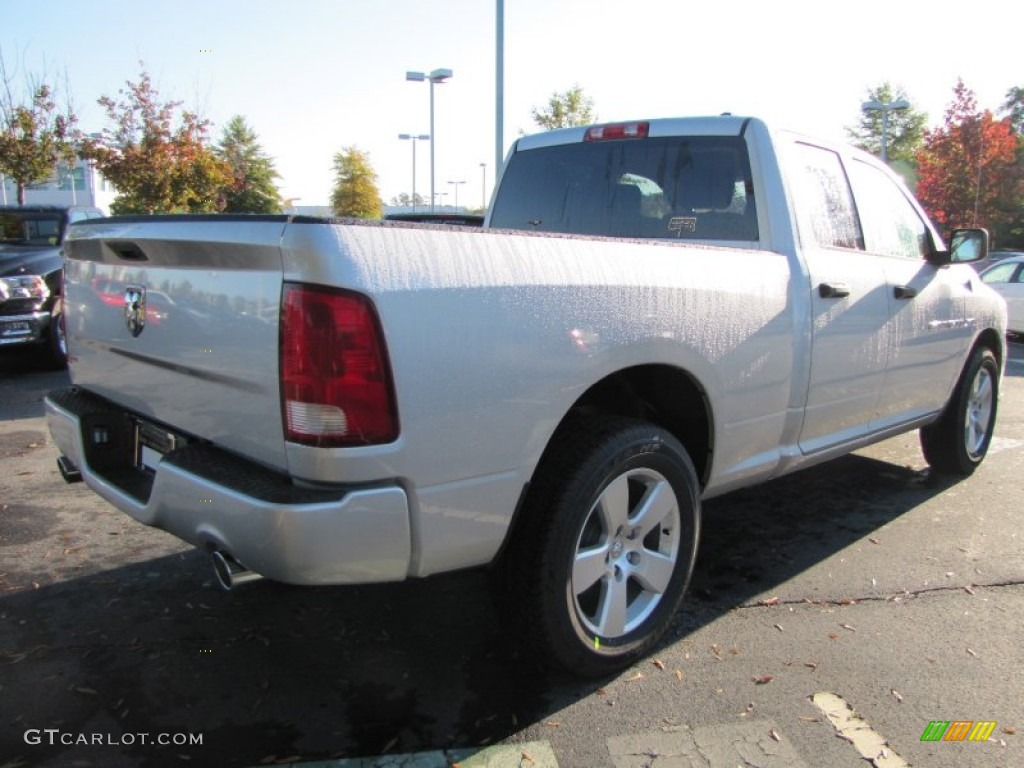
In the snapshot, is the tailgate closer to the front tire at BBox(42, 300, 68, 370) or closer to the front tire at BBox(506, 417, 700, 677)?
the front tire at BBox(506, 417, 700, 677)

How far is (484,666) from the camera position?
2828 millimetres

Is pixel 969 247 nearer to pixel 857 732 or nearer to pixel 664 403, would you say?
pixel 664 403

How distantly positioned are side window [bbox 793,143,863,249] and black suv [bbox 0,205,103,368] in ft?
23.0

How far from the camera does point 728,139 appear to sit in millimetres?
3576

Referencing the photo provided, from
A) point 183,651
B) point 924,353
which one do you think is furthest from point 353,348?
point 924,353

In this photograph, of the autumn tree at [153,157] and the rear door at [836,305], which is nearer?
the rear door at [836,305]

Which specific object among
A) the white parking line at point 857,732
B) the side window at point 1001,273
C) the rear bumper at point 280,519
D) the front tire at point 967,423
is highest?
the side window at point 1001,273

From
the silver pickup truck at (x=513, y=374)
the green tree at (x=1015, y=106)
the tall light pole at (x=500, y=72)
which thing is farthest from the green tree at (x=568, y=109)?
the green tree at (x=1015, y=106)

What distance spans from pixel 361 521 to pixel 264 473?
348 millimetres

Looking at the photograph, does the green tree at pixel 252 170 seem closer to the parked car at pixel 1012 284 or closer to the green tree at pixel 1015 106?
the parked car at pixel 1012 284

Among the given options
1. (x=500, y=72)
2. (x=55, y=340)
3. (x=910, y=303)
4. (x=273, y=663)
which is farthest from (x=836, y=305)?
(x=500, y=72)

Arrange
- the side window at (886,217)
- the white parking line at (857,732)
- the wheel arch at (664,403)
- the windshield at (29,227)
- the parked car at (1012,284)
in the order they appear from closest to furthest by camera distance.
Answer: the white parking line at (857,732) < the wheel arch at (664,403) < the side window at (886,217) < the windshield at (29,227) < the parked car at (1012,284)

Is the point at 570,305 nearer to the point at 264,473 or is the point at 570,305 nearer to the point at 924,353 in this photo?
the point at 264,473

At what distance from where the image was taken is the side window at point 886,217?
157 inches
